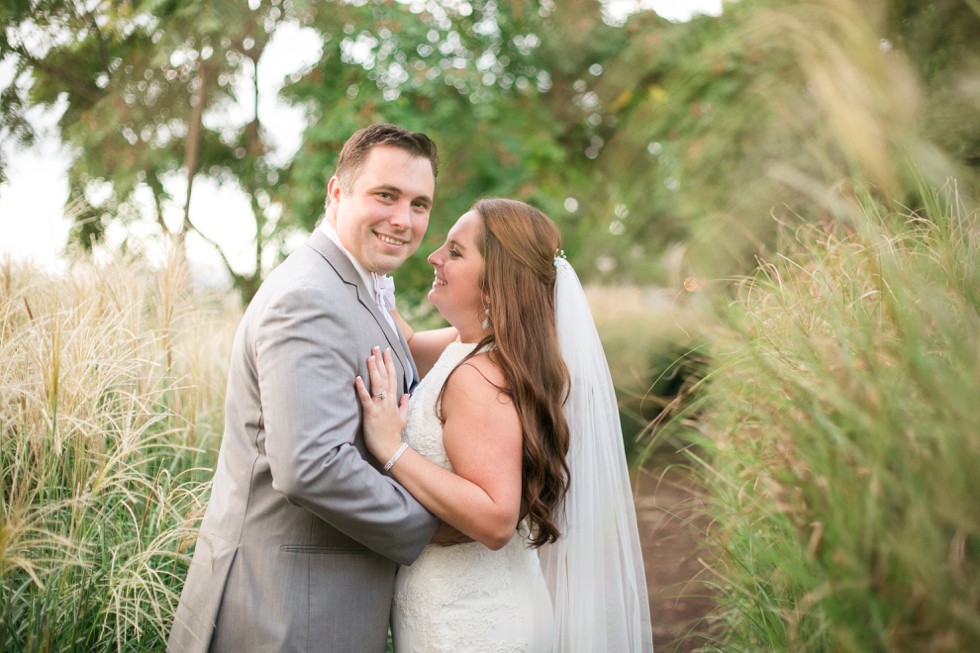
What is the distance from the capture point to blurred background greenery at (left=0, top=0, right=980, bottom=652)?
5.78 ft

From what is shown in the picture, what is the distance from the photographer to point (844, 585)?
5.22 feet

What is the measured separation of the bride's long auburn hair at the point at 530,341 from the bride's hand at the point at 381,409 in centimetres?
35

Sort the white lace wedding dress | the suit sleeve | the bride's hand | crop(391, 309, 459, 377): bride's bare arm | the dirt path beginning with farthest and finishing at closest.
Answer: the dirt path, crop(391, 309, 459, 377): bride's bare arm, the white lace wedding dress, the bride's hand, the suit sleeve

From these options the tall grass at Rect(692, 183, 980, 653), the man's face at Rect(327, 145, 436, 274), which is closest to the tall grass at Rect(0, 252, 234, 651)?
the man's face at Rect(327, 145, 436, 274)

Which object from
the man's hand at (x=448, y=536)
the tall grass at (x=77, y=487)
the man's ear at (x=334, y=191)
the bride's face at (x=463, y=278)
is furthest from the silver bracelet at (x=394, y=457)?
the man's ear at (x=334, y=191)

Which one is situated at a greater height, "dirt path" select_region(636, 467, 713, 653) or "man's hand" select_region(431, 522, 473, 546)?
"man's hand" select_region(431, 522, 473, 546)

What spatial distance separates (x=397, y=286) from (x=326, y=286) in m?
7.33

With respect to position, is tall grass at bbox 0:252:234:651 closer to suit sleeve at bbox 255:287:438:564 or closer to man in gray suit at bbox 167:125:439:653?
man in gray suit at bbox 167:125:439:653

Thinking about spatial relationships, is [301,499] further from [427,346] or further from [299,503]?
[427,346]

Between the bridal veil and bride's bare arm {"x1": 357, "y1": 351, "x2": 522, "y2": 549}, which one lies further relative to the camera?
the bridal veil

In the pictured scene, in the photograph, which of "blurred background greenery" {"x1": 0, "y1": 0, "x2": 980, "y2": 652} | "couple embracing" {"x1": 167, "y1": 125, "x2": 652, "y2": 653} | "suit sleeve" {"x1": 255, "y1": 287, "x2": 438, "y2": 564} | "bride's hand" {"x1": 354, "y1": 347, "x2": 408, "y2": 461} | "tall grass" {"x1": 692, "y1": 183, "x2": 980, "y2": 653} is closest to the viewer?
"tall grass" {"x1": 692, "y1": 183, "x2": 980, "y2": 653}

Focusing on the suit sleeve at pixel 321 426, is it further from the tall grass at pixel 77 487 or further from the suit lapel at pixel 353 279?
the tall grass at pixel 77 487

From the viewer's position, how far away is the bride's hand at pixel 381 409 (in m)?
2.54

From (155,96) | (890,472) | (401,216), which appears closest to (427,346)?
(401,216)
